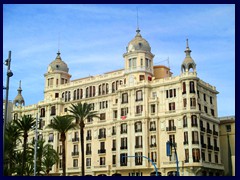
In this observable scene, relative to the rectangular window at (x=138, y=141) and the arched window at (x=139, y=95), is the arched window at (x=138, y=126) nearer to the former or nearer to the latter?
the rectangular window at (x=138, y=141)

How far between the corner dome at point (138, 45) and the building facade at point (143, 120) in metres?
0.02

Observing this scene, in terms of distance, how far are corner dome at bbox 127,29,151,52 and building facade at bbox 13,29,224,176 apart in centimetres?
2

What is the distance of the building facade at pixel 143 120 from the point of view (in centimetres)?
7538

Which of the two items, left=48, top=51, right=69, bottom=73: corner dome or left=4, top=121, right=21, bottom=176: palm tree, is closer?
left=4, top=121, right=21, bottom=176: palm tree

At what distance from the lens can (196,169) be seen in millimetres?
73062

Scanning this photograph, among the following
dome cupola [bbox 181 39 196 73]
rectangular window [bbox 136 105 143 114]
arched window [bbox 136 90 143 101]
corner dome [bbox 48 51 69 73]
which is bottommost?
rectangular window [bbox 136 105 143 114]

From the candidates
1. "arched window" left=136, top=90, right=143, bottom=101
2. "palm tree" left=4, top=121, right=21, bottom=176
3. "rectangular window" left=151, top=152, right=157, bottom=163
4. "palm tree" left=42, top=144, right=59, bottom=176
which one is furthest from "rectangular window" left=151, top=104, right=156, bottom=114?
"palm tree" left=4, top=121, right=21, bottom=176

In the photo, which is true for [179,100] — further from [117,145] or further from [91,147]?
[91,147]

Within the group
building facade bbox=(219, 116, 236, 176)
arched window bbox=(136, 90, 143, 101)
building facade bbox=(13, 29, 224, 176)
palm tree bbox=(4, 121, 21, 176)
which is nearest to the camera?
palm tree bbox=(4, 121, 21, 176)

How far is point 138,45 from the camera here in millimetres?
84250

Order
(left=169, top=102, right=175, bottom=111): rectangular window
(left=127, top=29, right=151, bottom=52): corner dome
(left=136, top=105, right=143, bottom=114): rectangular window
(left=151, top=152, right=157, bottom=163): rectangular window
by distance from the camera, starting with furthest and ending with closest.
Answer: (left=127, top=29, right=151, bottom=52): corner dome
(left=136, top=105, right=143, bottom=114): rectangular window
(left=169, top=102, right=175, bottom=111): rectangular window
(left=151, top=152, right=157, bottom=163): rectangular window

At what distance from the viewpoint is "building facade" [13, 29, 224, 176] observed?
75.4m

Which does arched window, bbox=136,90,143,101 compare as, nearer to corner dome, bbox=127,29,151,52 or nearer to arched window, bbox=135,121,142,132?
arched window, bbox=135,121,142,132

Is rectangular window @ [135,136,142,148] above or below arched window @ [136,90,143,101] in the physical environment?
below
